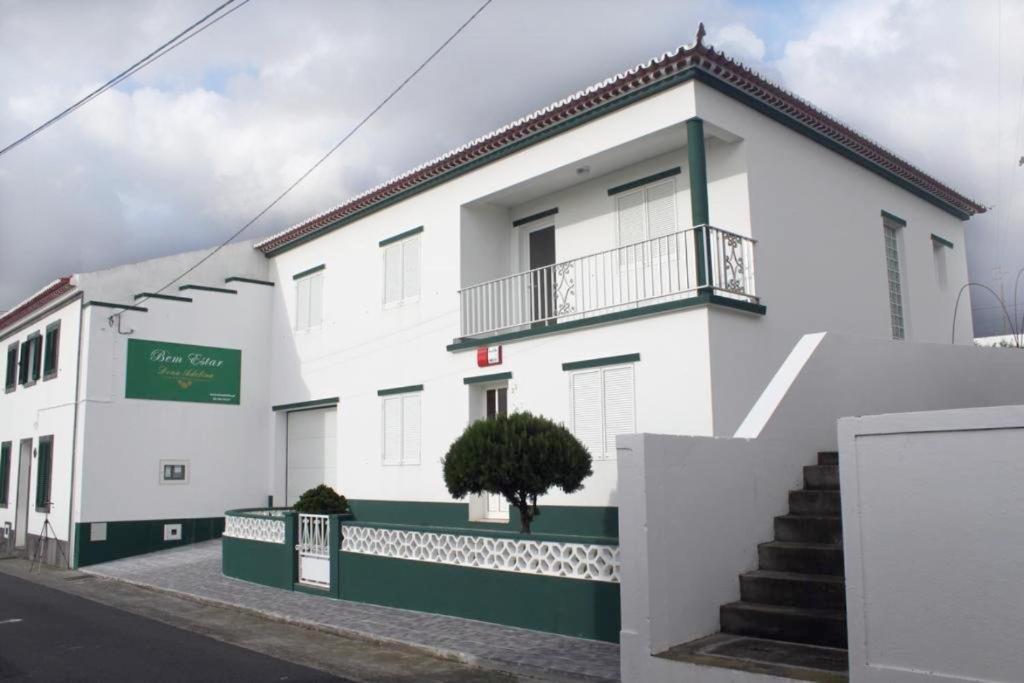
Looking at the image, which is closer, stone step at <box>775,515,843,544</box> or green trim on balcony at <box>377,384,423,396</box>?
stone step at <box>775,515,843,544</box>

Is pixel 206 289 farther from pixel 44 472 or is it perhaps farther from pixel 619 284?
pixel 619 284

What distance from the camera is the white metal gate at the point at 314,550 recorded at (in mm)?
12039

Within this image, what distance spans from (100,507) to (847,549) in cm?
1544

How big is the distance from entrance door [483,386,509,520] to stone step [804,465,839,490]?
6452 millimetres

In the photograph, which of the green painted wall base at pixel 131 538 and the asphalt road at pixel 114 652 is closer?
the asphalt road at pixel 114 652

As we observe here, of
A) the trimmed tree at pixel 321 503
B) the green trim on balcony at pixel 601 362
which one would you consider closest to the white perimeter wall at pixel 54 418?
the trimmed tree at pixel 321 503

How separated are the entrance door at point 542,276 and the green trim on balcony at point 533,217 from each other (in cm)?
21

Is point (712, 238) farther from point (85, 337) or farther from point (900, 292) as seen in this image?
point (85, 337)

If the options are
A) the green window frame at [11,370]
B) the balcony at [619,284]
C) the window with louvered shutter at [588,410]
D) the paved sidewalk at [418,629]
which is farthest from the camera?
the green window frame at [11,370]

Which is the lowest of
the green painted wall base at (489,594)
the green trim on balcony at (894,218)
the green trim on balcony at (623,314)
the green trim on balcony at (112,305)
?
the green painted wall base at (489,594)

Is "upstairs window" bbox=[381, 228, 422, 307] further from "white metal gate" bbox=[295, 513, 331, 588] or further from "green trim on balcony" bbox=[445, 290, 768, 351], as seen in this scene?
"white metal gate" bbox=[295, 513, 331, 588]

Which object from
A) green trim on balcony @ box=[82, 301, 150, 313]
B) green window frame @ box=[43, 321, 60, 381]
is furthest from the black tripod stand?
green trim on balcony @ box=[82, 301, 150, 313]

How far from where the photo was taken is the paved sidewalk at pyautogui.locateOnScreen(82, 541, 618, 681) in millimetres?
7680

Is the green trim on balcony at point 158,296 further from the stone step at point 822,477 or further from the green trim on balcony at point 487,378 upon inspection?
the stone step at point 822,477
